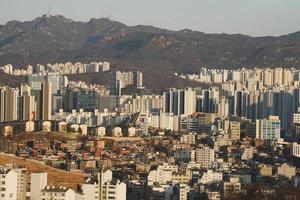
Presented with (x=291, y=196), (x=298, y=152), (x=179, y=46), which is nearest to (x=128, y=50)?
(x=179, y=46)

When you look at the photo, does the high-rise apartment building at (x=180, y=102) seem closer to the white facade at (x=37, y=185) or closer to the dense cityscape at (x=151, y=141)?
the dense cityscape at (x=151, y=141)

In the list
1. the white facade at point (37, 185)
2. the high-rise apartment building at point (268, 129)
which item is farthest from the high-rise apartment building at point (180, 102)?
the white facade at point (37, 185)

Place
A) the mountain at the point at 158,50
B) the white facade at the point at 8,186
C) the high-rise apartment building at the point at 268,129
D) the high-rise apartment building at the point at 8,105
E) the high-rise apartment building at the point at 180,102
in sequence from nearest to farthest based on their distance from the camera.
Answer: the white facade at the point at 8,186 → the high-rise apartment building at the point at 268,129 → the high-rise apartment building at the point at 8,105 → the high-rise apartment building at the point at 180,102 → the mountain at the point at 158,50

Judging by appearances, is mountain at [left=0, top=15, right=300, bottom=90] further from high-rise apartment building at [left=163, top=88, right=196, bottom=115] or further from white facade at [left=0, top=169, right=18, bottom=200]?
white facade at [left=0, top=169, right=18, bottom=200]

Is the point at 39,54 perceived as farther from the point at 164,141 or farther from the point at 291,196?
the point at 291,196

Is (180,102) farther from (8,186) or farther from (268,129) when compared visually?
(8,186)

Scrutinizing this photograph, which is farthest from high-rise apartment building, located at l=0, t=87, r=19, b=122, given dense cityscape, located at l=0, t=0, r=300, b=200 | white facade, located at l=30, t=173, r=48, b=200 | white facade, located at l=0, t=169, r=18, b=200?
white facade, located at l=0, t=169, r=18, b=200
